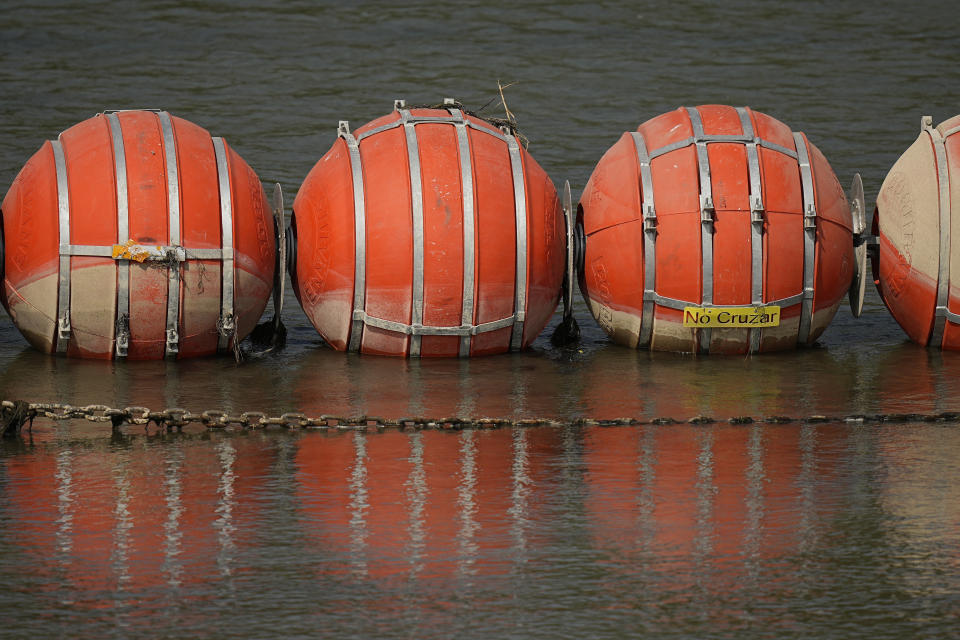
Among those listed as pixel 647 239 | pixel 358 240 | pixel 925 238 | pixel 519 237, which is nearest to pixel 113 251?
pixel 358 240

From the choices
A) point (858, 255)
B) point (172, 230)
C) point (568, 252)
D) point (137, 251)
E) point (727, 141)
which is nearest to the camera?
point (137, 251)

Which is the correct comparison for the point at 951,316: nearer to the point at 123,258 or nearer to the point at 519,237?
the point at 519,237

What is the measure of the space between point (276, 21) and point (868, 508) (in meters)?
15.1

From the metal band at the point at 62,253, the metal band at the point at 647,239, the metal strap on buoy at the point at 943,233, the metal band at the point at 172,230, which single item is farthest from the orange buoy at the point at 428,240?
the metal strap on buoy at the point at 943,233

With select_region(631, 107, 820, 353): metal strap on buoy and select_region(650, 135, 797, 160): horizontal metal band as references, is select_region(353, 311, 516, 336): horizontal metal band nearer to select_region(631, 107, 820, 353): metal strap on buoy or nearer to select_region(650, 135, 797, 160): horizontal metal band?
select_region(631, 107, 820, 353): metal strap on buoy

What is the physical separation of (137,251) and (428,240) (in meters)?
1.77

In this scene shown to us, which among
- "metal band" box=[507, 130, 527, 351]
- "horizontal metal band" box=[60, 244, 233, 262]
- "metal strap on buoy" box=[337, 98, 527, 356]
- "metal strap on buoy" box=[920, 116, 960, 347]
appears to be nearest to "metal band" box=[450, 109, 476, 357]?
"metal strap on buoy" box=[337, 98, 527, 356]

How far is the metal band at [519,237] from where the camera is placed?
1027 cm

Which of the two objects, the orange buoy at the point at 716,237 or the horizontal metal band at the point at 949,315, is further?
the horizontal metal band at the point at 949,315

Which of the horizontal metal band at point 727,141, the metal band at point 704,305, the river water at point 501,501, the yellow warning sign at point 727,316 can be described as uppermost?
the horizontal metal band at point 727,141

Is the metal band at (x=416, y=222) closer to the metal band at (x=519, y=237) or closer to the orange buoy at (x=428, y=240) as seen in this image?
the orange buoy at (x=428, y=240)

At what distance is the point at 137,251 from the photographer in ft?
32.3

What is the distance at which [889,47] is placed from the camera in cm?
2036

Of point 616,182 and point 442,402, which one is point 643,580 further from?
point 616,182
